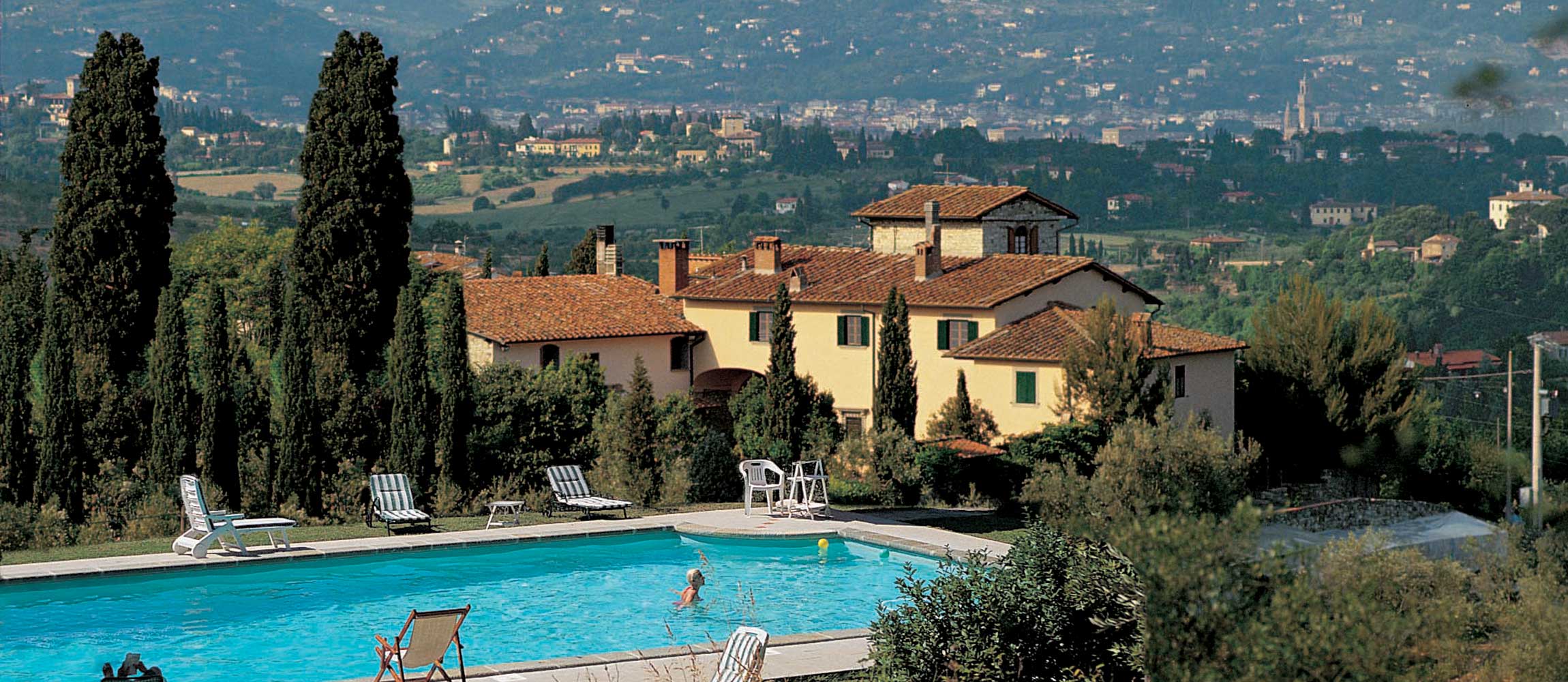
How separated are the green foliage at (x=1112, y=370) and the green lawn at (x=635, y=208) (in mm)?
135135

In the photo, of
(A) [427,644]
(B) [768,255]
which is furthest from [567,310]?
(A) [427,644]

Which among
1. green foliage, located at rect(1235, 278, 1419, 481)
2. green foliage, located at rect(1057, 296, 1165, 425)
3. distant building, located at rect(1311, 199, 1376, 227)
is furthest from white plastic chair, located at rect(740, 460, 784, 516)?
distant building, located at rect(1311, 199, 1376, 227)

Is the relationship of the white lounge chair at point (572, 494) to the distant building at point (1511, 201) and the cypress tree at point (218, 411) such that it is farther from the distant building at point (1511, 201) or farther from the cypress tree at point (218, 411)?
the distant building at point (1511, 201)

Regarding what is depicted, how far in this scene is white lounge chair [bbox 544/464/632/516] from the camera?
21391mm

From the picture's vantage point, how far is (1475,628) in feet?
34.3

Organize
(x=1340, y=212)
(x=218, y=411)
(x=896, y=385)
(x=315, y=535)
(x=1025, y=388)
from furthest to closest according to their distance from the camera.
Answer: (x=1340, y=212) < (x=1025, y=388) < (x=896, y=385) < (x=218, y=411) < (x=315, y=535)

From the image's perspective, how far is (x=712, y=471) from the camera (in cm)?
2409

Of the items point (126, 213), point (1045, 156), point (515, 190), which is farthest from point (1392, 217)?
point (126, 213)

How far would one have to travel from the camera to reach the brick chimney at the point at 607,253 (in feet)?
139

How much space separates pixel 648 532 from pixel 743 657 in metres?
9.72

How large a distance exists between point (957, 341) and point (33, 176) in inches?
6047

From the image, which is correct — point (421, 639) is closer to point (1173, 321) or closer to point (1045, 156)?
point (1173, 321)

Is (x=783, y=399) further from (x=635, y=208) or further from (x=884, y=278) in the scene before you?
(x=635, y=208)

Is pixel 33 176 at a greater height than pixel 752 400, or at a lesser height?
greater
